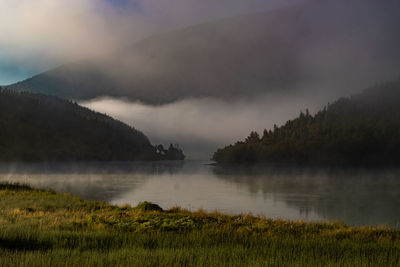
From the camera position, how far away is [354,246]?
1755 centimetres

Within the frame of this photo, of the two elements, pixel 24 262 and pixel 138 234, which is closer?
pixel 24 262

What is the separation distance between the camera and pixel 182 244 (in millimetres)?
17516

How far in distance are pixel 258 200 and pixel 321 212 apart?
17147mm

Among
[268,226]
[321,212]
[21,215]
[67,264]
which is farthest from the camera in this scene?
[321,212]

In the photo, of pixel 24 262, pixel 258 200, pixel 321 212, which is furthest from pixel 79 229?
pixel 258 200

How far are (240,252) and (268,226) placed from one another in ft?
28.6

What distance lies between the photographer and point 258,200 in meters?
83.8

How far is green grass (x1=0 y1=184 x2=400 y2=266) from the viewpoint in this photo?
13.7m

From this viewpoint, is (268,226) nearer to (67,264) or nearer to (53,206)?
(67,264)

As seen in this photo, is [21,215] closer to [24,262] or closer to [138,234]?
[138,234]

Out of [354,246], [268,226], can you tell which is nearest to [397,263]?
[354,246]

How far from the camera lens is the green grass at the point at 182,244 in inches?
539

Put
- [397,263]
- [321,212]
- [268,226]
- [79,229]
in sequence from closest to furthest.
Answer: [397,263]
[79,229]
[268,226]
[321,212]

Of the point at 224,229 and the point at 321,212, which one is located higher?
the point at 224,229
